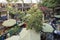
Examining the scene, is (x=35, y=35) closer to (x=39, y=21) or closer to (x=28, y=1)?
(x=39, y=21)

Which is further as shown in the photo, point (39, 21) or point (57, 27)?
point (57, 27)

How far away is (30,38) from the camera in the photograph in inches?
129

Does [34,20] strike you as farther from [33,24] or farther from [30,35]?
[30,35]

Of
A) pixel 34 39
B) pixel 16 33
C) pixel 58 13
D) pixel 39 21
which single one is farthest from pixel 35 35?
pixel 58 13

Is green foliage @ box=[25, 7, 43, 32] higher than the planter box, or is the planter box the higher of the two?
green foliage @ box=[25, 7, 43, 32]

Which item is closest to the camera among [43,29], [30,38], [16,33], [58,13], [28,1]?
[30,38]

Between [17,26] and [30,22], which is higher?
[30,22]

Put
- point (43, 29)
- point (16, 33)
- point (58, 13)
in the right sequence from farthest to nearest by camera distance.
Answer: point (58, 13) → point (16, 33) → point (43, 29)

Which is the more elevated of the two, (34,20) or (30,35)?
(34,20)

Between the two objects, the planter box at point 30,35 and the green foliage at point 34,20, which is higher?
the green foliage at point 34,20

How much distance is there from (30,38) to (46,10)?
2151 millimetres

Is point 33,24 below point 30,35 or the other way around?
the other way around

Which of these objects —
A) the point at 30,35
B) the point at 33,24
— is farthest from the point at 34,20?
the point at 30,35

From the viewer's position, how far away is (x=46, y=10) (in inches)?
207
